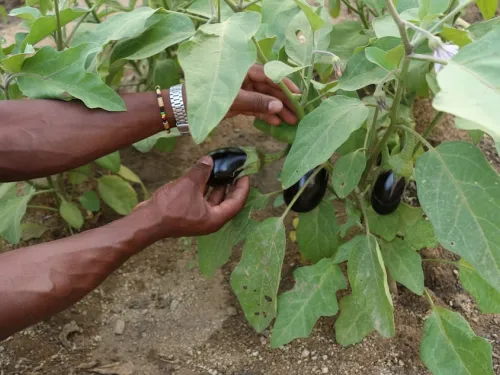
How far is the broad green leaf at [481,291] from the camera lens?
1.30 metres

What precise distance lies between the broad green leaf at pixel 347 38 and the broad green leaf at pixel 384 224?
46cm

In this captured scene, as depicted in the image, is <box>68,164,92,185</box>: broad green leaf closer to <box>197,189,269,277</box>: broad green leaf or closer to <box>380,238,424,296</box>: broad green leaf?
<box>197,189,269,277</box>: broad green leaf

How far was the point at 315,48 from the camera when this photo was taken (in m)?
1.29

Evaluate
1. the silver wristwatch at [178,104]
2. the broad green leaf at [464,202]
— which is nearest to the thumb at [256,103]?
the silver wristwatch at [178,104]

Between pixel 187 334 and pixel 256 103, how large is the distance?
65cm

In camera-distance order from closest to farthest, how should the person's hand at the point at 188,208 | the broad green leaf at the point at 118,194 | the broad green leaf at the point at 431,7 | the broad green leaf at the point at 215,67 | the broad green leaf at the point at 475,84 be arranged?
the broad green leaf at the point at 475,84
the broad green leaf at the point at 215,67
the broad green leaf at the point at 431,7
the person's hand at the point at 188,208
the broad green leaf at the point at 118,194

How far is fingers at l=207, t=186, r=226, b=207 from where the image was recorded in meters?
1.42

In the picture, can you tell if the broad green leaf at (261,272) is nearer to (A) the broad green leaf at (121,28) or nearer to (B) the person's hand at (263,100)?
(B) the person's hand at (263,100)

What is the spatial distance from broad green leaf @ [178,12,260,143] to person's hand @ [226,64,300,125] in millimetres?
271

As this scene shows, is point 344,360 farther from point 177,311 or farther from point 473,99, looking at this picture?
point 473,99

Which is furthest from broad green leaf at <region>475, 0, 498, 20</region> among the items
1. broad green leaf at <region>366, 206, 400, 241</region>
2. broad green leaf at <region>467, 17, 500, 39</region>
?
broad green leaf at <region>366, 206, 400, 241</region>

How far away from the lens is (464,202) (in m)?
1.00

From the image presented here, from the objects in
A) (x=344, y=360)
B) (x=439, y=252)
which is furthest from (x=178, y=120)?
(x=439, y=252)

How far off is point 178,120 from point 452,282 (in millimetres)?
861
